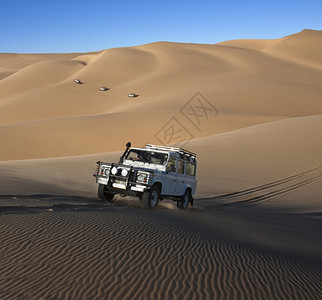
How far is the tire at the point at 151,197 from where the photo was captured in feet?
34.7

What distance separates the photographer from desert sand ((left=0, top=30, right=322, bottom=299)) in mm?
4695

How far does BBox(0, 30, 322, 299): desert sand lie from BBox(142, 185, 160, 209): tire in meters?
0.43

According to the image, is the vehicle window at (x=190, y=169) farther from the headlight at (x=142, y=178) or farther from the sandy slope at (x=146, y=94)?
the sandy slope at (x=146, y=94)

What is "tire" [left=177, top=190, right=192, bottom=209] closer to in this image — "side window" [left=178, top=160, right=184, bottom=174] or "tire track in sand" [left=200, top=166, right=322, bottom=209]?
"side window" [left=178, top=160, right=184, bottom=174]

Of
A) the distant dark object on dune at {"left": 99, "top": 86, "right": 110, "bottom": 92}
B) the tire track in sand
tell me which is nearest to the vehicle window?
the tire track in sand

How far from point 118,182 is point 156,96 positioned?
54.2m

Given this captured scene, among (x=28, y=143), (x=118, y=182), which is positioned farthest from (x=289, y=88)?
(x=118, y=182)

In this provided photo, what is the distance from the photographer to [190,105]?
54031 mm

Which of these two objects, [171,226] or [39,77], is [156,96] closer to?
[39,77]

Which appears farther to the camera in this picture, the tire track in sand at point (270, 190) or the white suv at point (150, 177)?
the tire track in sand at point (270, 190)

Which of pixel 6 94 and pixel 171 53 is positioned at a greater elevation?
pixel 171 53

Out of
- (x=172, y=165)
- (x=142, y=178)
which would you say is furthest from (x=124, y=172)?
(x=172, y=165)

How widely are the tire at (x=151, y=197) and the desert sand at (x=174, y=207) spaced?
427mm

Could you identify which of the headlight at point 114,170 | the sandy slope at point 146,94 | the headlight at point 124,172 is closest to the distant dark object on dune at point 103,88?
the sandy slope at point 146,94
